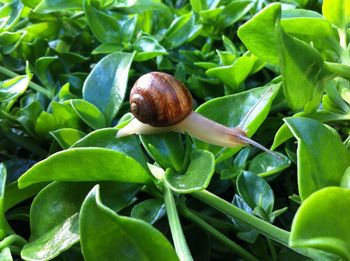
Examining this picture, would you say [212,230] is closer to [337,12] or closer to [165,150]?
[165,150]

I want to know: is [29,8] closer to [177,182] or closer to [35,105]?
[35,105]

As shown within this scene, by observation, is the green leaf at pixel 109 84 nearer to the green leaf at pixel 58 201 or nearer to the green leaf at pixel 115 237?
the green leaf at pixel 58 201

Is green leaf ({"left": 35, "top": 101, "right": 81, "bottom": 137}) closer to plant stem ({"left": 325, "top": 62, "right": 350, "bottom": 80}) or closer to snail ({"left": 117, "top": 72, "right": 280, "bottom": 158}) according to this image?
snail ({"left": 117, "top": 72, "right": 280, "bottom": 158})

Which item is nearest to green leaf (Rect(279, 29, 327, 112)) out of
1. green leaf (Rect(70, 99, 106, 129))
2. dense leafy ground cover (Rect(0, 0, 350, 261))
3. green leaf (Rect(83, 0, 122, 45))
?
dense leafy ground cover (Rect(0, 0, 350, 261))

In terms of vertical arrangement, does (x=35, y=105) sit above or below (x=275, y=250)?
above

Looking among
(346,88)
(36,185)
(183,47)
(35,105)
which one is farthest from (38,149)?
(346,88)

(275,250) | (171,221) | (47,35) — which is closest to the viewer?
(171,221)

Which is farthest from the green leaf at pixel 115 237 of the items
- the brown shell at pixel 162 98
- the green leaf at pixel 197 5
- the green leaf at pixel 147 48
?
the green leaf at pixel 197 5
